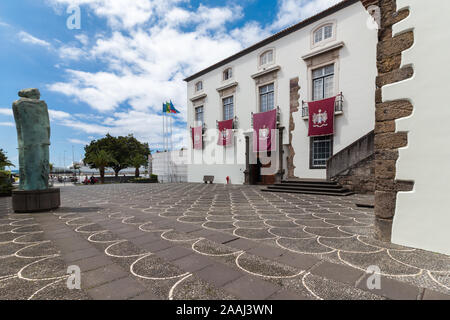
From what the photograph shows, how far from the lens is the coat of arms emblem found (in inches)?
420

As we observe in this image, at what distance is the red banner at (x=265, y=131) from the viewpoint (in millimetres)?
12750

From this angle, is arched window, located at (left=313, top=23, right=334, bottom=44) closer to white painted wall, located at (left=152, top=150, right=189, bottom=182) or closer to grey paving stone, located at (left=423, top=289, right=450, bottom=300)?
grey paving stone, located at (left=423, top=289, right=450, bottom=300)

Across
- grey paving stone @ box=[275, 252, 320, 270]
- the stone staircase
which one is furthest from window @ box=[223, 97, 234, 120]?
grey paving stone @ box=[275, 252, 320, 270]

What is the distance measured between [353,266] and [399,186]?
1469 millimetres

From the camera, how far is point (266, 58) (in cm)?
1365

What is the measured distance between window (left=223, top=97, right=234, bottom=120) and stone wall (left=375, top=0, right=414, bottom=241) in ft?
42.8

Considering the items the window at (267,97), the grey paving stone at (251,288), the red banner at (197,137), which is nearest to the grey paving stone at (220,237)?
the grey paving stone at (251,288)

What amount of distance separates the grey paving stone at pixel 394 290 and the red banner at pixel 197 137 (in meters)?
16.5

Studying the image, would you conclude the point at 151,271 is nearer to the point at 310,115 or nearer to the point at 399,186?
the point at 399,186

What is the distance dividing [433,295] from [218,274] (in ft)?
6.06

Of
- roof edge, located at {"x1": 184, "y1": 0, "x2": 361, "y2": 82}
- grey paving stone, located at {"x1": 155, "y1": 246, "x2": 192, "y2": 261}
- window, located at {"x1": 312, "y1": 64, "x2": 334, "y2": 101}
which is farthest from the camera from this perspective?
window, located at {"x1": 312, "y1": 64, "x2": 334, "y2": 101}

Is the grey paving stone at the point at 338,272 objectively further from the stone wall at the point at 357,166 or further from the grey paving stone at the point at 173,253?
the stone wall at the point at 357,166

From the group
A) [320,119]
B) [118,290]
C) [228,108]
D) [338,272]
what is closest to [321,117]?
[320,119]
